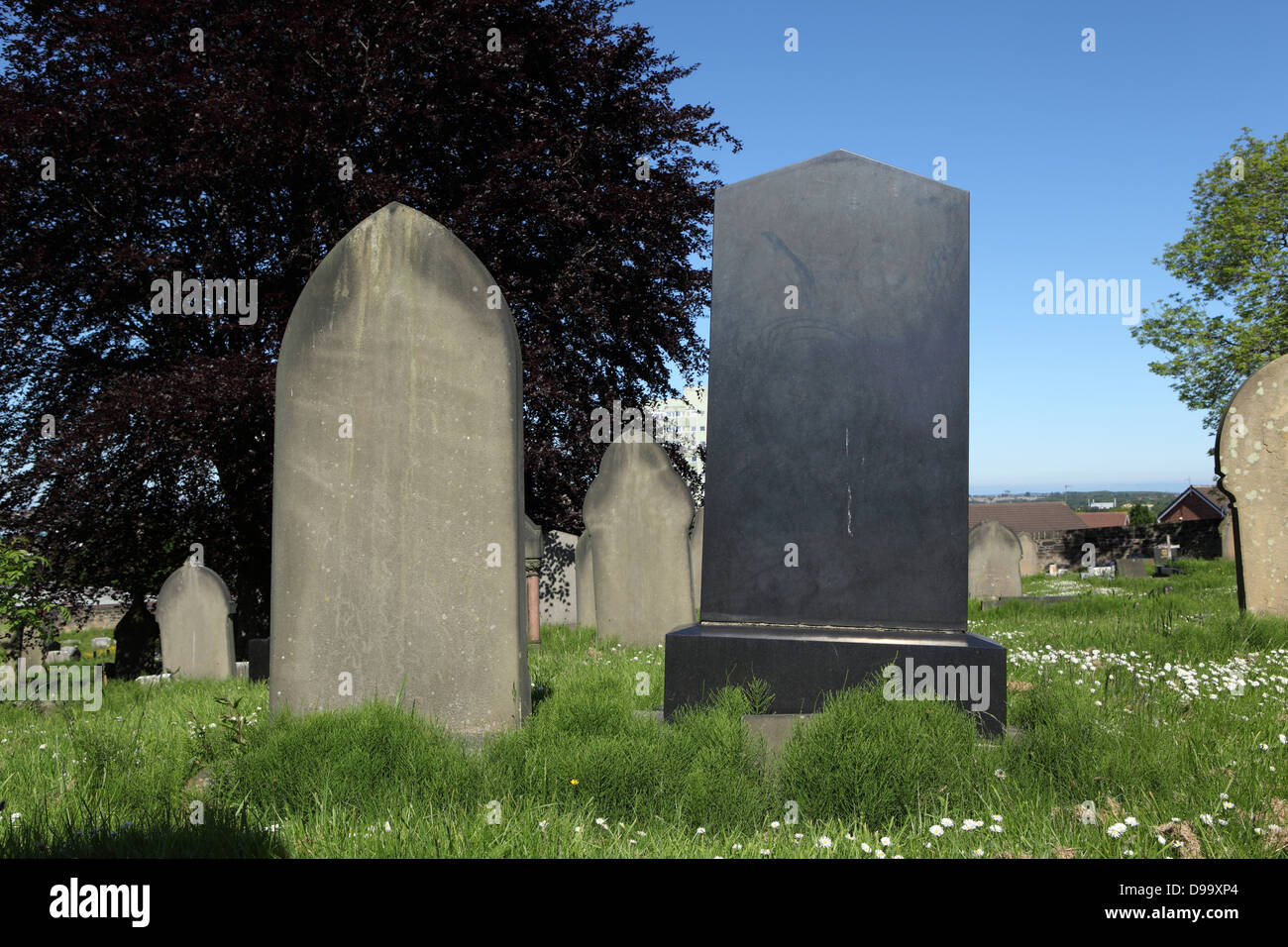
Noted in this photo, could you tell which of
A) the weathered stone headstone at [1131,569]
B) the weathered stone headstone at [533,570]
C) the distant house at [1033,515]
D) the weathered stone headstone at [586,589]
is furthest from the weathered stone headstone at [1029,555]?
the weathered stone headstone at [533,570]

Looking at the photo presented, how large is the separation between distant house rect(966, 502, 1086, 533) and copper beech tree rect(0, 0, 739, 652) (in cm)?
4792

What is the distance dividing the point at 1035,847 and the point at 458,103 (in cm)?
1267

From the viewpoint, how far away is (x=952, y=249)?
398 cm

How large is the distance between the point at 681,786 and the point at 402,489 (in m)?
→ 1.88

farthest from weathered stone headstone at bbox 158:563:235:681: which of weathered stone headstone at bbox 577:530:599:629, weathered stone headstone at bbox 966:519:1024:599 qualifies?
weathered stone headstone at bbox 966:519:1024:599

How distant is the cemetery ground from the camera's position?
248 cm

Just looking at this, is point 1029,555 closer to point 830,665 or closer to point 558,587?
point 558,587

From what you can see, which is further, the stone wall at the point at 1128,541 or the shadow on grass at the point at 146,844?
the stone wall at the point at 1128,541

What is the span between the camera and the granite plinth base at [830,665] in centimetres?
359

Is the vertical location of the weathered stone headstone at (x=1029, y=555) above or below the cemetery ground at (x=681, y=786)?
below

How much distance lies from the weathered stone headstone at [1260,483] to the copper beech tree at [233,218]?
8014 mm

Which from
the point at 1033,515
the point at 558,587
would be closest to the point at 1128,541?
the point at 1033,515

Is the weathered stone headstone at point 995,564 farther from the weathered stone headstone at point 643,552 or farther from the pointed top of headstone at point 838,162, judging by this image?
the pointed top of headstone at point 838,162
